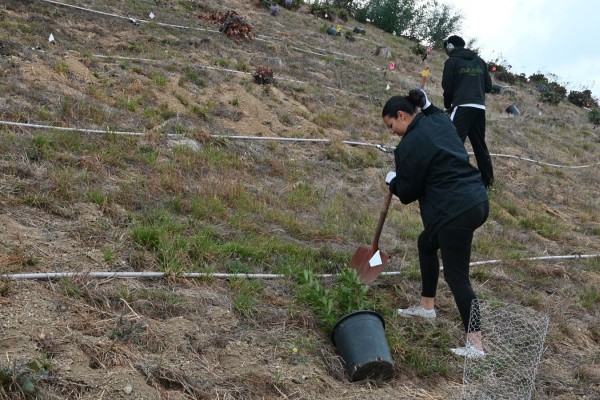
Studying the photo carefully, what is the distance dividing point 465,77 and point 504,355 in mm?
3028

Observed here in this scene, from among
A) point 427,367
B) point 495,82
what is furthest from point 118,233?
point 495,82

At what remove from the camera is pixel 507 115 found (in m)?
14.1

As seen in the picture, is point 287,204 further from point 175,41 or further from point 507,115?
point 507,115

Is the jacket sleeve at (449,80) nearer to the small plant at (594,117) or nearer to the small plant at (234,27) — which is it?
the small plant at (234,27)

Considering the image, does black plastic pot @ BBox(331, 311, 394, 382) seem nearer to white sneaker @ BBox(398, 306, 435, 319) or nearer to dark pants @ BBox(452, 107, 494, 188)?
white sneaker @ BBox(398, 306, 435, 319)

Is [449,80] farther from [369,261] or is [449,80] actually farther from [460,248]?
[460,248]

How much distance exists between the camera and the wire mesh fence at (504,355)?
3496mm

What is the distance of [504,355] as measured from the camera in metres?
3.90

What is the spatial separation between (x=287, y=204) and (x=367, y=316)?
2368 millimetres

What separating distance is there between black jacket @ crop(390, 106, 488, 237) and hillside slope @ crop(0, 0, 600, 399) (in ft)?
3.09

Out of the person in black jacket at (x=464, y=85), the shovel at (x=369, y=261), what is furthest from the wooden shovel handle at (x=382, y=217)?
the person in black jacket at (x=464, y=85)

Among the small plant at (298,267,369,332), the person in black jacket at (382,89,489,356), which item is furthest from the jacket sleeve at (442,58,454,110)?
the small plant at (298,267,369,332)

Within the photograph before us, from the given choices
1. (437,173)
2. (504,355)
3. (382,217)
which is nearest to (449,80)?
(382,217)

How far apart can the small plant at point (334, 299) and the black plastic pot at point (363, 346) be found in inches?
7.0
